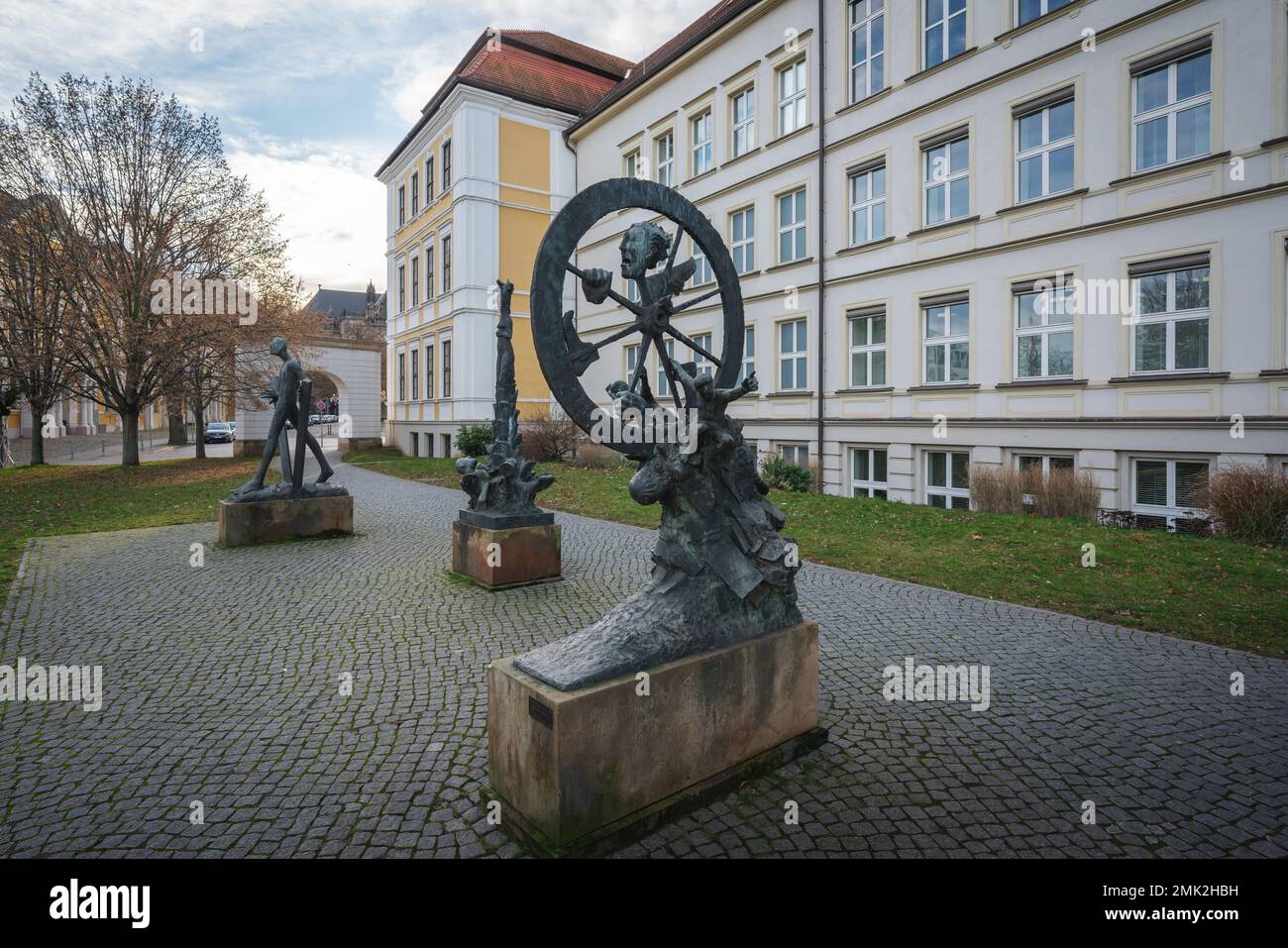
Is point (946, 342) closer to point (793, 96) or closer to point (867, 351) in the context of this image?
point (867, 351)

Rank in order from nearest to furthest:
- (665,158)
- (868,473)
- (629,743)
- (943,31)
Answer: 1. (629,743)
2. (943,31)
3. (868,473)
4. (665,158)

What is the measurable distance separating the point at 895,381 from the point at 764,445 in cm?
418

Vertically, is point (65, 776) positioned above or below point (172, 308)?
below

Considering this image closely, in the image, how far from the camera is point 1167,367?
1200 centimetres

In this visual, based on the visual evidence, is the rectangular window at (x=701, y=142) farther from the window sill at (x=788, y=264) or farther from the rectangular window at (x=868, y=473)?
the rectangular window at (x=868, y=473)

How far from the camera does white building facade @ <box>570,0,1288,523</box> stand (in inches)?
439

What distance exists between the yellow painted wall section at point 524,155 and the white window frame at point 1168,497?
75.0 feet

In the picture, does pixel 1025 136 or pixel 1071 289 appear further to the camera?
pixel 1025 136

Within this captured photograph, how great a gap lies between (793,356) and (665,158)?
9.46 metres

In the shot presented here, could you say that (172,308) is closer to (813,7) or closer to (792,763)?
(813,7)

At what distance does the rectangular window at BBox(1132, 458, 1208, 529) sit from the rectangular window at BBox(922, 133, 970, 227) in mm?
6331

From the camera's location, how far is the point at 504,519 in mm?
7867

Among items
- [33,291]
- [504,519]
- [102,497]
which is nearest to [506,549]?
[504,519]
